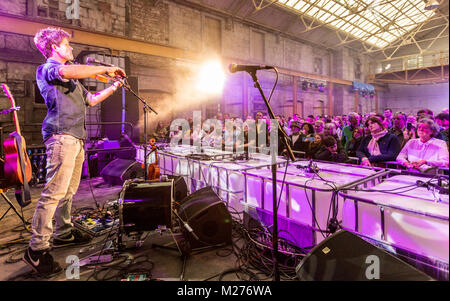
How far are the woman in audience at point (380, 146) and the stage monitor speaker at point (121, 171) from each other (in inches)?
156

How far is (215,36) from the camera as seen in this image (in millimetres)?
11852

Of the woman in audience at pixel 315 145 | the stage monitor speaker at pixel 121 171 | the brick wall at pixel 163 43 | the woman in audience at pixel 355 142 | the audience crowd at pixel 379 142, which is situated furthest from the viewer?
the brick wall at pixel 163 43

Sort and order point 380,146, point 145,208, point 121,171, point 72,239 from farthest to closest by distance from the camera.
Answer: point 121,171
point 380,146
point 72,239
point 145,208

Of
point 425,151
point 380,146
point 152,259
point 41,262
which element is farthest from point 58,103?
point 380,146

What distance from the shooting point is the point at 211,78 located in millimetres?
11336

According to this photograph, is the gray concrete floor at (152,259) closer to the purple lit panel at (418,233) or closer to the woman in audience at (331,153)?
the purple lit panel at (418,233)

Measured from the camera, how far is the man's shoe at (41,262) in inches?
83.6

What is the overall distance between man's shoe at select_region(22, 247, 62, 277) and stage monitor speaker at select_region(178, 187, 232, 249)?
119 cm

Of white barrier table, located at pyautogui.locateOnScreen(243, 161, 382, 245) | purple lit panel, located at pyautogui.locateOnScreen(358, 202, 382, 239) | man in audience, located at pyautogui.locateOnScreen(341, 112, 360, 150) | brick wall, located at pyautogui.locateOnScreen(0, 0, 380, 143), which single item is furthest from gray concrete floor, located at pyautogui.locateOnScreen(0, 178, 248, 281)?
brick wall, located at pyautogui.locateOnScreen(0, 0, 380, 143)

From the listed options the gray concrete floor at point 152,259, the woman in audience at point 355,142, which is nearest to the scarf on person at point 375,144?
the woman in audience at point 355,142

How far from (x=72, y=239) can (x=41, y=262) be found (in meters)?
0.61

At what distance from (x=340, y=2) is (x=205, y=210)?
14103mm

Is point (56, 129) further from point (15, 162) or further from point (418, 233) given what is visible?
point (418, 233)

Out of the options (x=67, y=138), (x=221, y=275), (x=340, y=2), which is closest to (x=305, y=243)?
(x=221, y=275)
